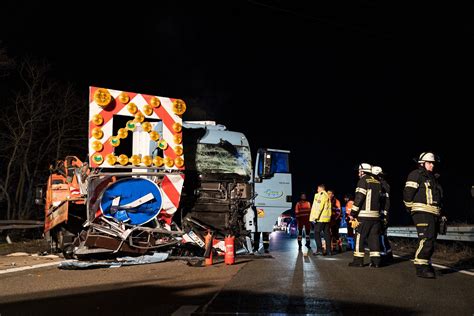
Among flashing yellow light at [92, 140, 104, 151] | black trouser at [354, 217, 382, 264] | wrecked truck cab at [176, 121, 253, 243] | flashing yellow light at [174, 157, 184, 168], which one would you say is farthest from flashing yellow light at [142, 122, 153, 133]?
black trouser at [354, 217, 382, 264]

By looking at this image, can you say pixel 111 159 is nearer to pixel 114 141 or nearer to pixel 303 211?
pixel 114 141

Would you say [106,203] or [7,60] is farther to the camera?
[7,60]

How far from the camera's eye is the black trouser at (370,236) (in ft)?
29.0

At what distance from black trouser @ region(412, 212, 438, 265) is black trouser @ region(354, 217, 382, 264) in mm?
1196

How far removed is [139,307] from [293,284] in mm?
2224

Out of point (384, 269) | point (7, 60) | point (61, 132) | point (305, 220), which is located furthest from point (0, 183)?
point (384, 269)

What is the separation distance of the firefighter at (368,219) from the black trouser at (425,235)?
1.22 m

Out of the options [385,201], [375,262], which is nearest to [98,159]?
[375,262]

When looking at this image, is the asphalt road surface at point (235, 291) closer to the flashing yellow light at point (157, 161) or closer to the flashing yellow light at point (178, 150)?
the flashing yellow light at point (157, 161)

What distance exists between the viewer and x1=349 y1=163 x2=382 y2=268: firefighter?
886cm

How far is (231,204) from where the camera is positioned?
9.91 meters

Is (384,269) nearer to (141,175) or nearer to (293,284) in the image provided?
(293,284)

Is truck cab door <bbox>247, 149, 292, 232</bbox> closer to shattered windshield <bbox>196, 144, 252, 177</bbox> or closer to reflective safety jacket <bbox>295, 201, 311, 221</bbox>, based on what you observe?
shattered windshield <bbox>196, 144, 252, 177</bbox>

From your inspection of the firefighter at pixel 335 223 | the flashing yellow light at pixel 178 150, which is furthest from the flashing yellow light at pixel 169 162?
the firefighter at pixel 335 223
